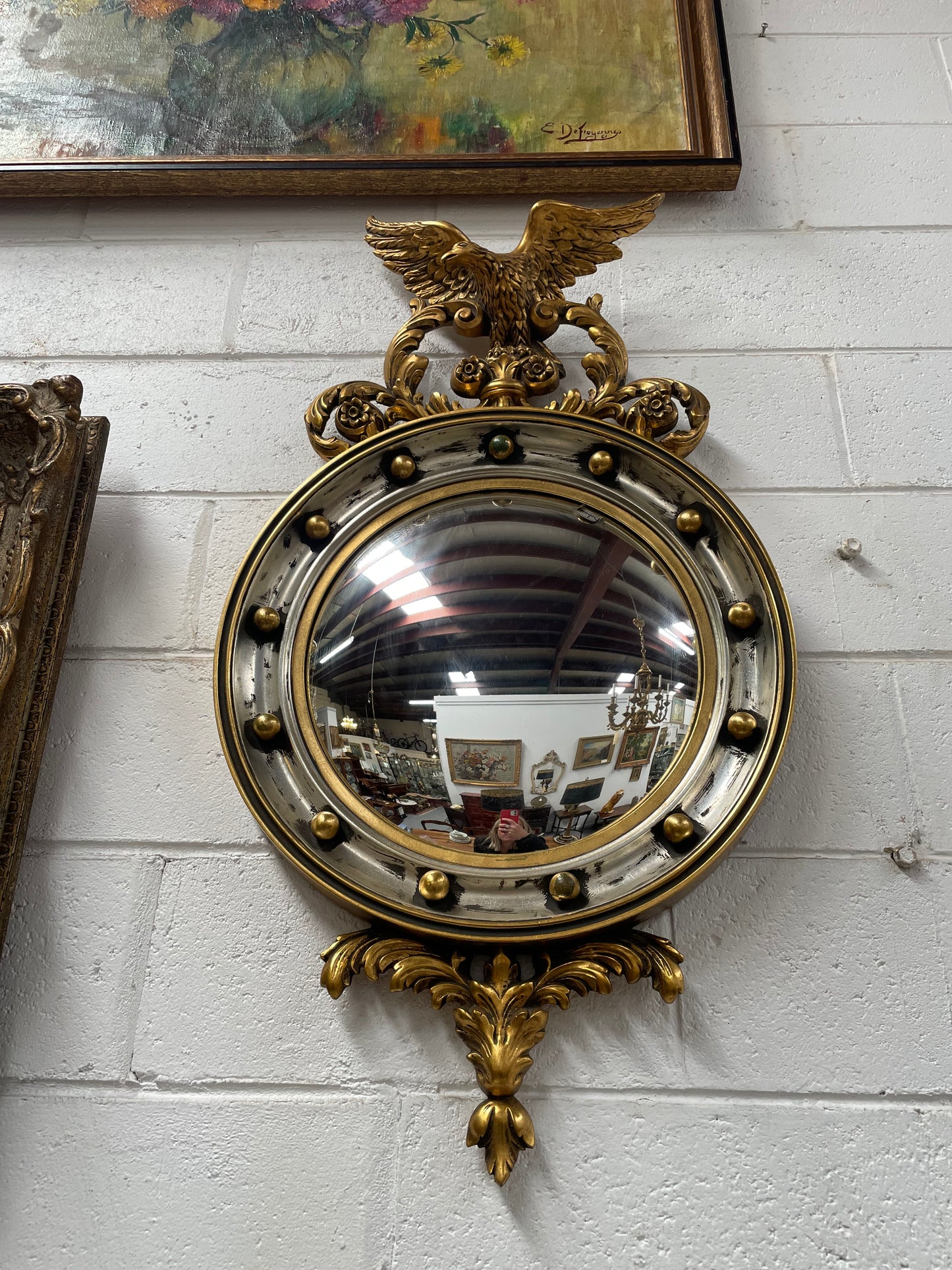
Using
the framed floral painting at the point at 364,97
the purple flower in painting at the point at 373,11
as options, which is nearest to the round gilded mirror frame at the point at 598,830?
the framed floral painting at the point at 364,97

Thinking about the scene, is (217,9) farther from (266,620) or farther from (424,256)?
(266,620)

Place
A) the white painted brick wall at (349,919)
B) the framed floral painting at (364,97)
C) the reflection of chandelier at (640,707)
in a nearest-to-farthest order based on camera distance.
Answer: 1. the white painted brick wall at (349,919)
2. the reflection of chandelier at (640,707)
3. the framed floral painting at (364,97)

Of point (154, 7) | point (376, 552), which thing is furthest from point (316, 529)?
point (154, 7)

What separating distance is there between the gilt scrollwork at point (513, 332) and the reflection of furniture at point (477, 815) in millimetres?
392

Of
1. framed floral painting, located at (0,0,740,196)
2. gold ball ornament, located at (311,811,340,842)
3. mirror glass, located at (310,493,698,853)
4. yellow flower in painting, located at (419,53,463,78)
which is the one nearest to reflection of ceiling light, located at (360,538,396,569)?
mirror glass, located at (310,493,698,853)

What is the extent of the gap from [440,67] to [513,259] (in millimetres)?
402

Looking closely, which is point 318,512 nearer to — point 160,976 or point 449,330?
point 449,330

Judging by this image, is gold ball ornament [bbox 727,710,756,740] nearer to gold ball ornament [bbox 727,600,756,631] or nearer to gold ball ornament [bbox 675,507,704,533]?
gold ball ornament [bbox 727,600,756,631]

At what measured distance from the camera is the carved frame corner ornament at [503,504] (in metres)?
0.72

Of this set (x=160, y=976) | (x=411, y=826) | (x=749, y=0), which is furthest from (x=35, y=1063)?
(x=749, y=0)

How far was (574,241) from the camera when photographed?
3.17 feet

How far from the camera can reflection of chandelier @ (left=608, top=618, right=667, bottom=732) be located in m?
0.79

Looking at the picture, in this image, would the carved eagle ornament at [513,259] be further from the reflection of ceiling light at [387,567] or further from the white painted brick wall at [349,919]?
the reflection of ceiling light at [387,567]

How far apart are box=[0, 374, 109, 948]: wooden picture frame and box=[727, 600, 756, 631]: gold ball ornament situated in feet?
2.12
